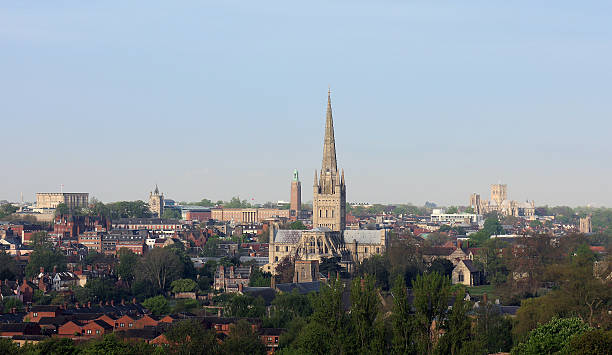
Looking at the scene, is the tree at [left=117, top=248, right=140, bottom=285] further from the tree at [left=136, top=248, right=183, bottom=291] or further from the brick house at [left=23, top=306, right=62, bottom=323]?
the brick house at [left=23, top=306, right=62, bottom=323]

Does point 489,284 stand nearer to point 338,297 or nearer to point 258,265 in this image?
point 258,265

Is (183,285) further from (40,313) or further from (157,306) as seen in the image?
(40,313)

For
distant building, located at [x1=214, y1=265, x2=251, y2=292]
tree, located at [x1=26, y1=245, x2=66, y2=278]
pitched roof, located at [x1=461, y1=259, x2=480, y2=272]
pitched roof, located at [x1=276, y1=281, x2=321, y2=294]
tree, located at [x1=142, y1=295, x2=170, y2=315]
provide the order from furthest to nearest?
pitched roof, located at [x1=461, y1=259, x2=480, y2=272] → tree, located at [x1=26, y1=245, x2=66, y2=278] → distant building, located at [x1=214, y1=265, x2=251, y2=292] → pitched roof, located at [x1=276, y1=281, x2=321, y2=294] → tree, located at [x1=142, y1=295, x2=170, y2=315]

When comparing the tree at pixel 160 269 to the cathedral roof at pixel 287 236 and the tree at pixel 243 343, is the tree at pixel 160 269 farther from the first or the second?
the tree at pixel 243 343

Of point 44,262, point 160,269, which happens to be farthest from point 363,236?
point 44,262

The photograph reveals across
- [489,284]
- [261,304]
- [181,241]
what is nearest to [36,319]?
[261,304]

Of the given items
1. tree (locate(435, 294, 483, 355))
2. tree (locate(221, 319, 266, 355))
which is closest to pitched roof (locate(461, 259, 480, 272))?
tree (locate(221, 319, 266, 355))
